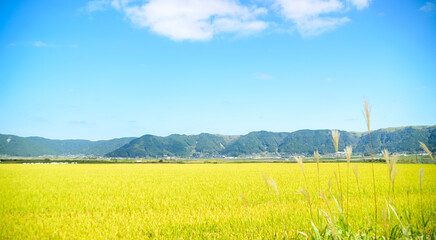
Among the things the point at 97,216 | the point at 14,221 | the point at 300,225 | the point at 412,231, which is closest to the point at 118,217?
the point at 97,216

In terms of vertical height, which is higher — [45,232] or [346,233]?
[346,233]

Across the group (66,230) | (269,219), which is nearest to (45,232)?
(66,230)

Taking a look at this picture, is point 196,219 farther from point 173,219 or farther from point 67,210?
point 67,210

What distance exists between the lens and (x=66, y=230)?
735 cm

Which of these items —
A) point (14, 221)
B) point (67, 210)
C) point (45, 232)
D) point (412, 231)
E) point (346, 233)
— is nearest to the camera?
point (346, 233)

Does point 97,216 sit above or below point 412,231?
below

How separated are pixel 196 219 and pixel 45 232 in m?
4.45

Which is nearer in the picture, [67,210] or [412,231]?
[412,231]

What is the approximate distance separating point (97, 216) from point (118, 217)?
952 millimetres

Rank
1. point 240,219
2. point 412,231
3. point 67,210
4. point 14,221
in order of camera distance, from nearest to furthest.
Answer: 1. point 412,231
2. point 240,219
3. point 14,221
4. point 67,210

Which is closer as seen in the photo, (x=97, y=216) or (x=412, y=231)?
(x=412, y=231)

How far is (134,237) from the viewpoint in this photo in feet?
21.5

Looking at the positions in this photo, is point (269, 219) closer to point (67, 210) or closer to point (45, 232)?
point (45, 232)

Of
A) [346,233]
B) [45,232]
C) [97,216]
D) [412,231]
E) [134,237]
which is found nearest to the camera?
[346,233]
